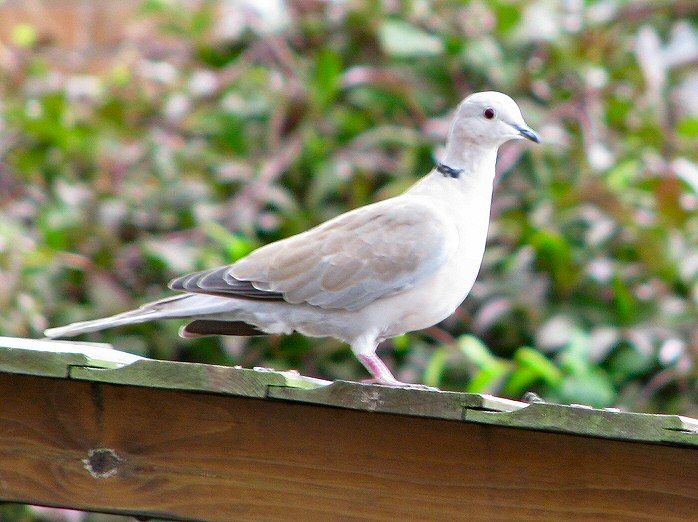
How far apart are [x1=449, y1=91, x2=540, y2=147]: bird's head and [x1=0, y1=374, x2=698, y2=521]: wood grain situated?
1051mm

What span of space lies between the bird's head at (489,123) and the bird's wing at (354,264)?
24 centimetres

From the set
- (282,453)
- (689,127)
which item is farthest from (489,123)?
(689,127)

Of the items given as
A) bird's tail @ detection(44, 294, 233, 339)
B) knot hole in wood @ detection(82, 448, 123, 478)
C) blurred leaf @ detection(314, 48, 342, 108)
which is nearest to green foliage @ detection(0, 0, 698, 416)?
blurred leaf @ detection(314, 48, 342, 108)

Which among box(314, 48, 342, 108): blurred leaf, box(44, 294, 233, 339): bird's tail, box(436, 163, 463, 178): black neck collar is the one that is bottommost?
box(44, 294, 233, 339): bird's tail

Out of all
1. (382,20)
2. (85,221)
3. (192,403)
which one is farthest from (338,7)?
(192,403)

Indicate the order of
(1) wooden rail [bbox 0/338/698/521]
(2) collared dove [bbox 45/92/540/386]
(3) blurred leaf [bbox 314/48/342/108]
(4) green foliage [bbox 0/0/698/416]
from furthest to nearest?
(3) blurred leaf [bbox 314/48/342/108] → (4) green foliage [bbox 0/0/698/416] → (2) collared dove [bbox 45/92/540/386] → (1) wooden rail [bbox 0/338/698/521]

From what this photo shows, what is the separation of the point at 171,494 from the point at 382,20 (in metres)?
3.40

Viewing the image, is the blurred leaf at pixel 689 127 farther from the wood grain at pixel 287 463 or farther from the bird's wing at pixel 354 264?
the wood grain at pixel 287 463

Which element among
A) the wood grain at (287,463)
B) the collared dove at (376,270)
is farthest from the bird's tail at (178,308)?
the wood grain at (287,463)

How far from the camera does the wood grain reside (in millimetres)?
1952

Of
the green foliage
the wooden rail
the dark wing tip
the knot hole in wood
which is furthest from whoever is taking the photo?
the green foliage

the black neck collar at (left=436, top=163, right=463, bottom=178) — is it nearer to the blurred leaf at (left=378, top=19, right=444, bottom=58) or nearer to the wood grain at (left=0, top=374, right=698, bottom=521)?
the wood grain at (left=0, top=374, right=698, bottom=521)

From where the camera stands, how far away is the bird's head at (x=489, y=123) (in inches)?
111

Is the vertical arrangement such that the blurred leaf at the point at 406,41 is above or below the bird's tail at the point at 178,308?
above
